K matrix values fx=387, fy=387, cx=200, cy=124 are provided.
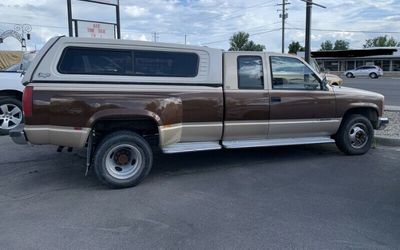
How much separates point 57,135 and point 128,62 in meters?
1.43

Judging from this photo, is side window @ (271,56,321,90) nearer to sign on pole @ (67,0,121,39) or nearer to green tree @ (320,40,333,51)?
sign on pole @ (67,0,121,39)

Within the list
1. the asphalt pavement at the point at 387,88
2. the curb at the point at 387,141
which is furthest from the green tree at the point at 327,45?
the curb at the point at 387,141

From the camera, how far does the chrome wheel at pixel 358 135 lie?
7250mm

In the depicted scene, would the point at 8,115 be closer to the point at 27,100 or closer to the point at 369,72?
the point at 27,100

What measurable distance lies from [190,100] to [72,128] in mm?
1758

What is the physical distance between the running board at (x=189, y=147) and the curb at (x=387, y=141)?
3956 mm

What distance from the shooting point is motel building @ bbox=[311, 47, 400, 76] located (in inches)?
2319

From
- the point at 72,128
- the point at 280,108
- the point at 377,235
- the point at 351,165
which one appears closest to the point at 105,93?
the point at 72,128

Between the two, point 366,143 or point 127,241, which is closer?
point 127,241

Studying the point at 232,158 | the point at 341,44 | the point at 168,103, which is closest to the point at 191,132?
the point at 168,103

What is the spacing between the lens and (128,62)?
5617mm

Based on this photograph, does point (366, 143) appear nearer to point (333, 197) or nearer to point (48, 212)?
point (333, 197)

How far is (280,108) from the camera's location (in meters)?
6.57

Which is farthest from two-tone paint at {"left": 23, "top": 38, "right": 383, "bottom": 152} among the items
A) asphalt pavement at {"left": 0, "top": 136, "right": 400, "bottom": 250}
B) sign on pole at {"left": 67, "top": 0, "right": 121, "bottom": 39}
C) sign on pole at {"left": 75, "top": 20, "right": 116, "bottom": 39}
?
sign on pole at {"left": 75, "top": 20, "right": 116, "bottom": 39}
